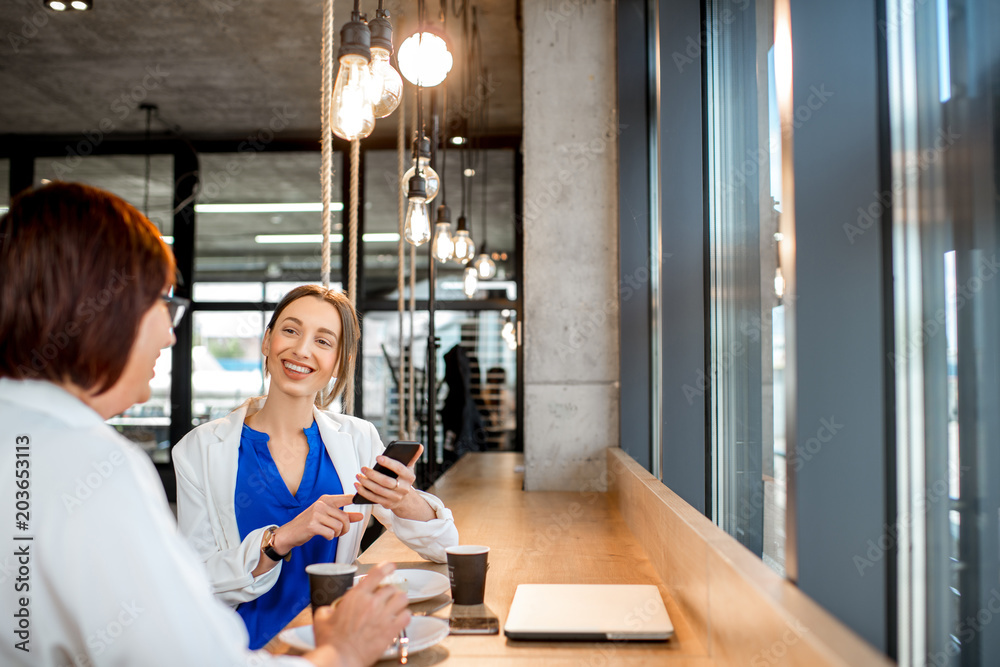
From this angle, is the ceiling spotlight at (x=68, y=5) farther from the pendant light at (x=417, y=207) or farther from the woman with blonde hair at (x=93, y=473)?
the woman with blonde hair at (x=93, y=473)

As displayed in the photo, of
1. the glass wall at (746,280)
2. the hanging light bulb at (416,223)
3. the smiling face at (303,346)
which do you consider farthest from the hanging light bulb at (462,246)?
the smiling face at (303,346)

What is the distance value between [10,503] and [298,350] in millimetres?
941

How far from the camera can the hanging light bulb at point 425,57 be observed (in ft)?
6.07

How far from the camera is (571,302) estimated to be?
10.1 ft

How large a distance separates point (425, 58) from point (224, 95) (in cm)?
471

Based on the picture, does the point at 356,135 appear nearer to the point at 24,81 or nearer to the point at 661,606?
the point at 661,606

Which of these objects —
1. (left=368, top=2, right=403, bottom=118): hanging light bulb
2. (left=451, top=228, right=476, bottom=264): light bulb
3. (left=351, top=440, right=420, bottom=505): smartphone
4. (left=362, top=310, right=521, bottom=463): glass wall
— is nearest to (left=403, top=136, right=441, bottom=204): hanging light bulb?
(left=368, top=2, right=403, bottom=118): hanging light bulb

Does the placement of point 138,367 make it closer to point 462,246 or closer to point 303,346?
point 303,346

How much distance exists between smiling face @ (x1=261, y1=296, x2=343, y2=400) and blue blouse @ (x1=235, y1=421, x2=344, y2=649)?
6.3 inches

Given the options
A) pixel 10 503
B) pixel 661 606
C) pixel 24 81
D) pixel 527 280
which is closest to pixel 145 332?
pixel 10 503

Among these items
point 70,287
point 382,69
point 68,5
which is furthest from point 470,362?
point 70,287

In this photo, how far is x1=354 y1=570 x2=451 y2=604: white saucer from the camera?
138 centimetres

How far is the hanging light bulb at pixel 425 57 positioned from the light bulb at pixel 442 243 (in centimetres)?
157

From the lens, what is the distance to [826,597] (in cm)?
101
